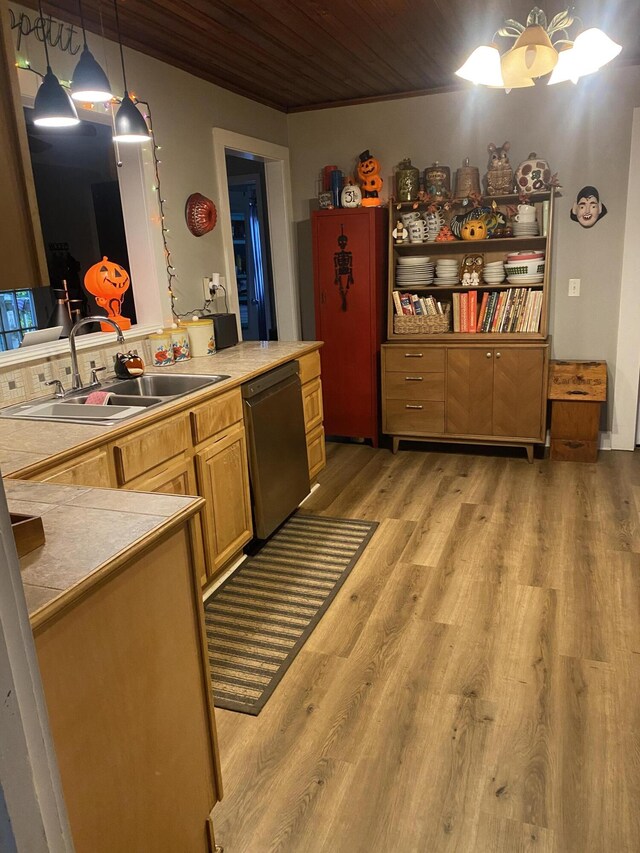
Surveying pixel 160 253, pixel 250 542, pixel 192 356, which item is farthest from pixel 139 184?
pixel 250 542

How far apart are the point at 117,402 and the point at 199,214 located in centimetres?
146

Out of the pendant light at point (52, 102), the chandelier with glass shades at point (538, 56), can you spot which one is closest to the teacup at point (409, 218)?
the chandelier with glass shades at point (538, 56)

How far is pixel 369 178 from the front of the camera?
4.57 m

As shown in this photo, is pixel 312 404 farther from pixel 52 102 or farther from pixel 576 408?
pixel 52 102

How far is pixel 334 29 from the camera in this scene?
124 inches

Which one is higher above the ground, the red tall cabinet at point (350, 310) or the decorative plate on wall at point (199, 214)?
the decorative plate on wall at point (199, 214)

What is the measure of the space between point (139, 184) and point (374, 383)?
209 cm

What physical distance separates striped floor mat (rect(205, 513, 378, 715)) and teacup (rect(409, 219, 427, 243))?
6.89ft

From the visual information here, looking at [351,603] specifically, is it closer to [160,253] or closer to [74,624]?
[74,624]

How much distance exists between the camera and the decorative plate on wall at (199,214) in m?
3.74

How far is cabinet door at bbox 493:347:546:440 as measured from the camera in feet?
13.7

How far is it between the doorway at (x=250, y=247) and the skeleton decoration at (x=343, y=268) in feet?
4.63

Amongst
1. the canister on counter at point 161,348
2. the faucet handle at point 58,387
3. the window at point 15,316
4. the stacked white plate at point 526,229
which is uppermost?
the stacked white plate at point 526,229

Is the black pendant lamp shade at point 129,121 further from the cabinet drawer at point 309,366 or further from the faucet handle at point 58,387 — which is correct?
the cabinet drawer at point 309,366
